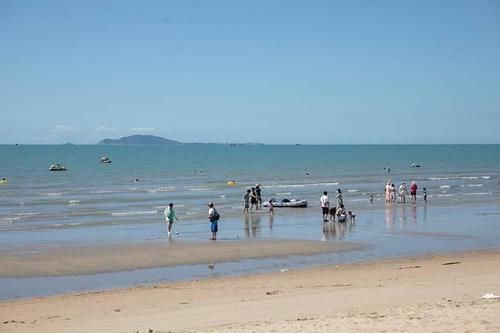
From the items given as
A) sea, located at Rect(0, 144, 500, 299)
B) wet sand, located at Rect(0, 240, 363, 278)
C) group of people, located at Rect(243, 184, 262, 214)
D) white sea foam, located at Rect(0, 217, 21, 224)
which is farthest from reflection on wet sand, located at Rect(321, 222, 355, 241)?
white sea foam, located at Rect(0, 217, 21, 224)

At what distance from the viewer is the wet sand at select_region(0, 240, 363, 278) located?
1925 cm

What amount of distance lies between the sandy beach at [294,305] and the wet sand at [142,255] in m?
3.53


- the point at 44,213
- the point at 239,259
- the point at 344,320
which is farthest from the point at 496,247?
the point at 44,213

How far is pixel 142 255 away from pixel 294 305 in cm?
977

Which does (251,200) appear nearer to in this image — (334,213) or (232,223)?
(232,223)

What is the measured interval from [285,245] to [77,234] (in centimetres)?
924

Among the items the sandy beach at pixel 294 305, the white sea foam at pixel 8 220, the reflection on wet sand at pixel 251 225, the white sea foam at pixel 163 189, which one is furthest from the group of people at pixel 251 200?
the white sea foam at pixel 163 189

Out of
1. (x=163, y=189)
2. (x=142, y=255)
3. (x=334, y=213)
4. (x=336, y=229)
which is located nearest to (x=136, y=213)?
(x=334, y=213)

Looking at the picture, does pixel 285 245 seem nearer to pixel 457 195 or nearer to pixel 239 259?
pixel 239 259

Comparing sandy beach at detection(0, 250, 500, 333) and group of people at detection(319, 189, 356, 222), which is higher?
group of people at detection(319, 189, 356, 222)

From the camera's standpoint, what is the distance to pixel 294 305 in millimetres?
12641

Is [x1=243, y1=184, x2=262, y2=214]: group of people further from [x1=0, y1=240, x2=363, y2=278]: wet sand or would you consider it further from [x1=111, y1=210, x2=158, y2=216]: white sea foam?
[x1=0, y1=240, x2=363, y2=278]: wet sand

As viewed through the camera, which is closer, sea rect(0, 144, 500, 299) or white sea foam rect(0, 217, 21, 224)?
sea rect(0, 144, 500, 299)

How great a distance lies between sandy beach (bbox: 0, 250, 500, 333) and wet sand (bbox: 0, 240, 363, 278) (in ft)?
11.6
